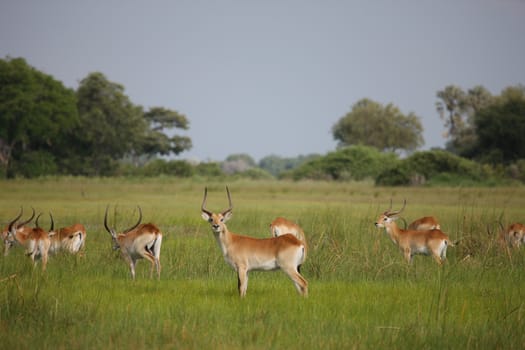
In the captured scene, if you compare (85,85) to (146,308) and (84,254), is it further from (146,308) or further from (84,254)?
(146,308)

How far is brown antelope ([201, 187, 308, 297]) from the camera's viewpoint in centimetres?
811

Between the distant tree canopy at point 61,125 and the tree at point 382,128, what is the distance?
2826 cm

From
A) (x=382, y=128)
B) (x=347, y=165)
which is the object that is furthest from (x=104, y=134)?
(x=382, y=128)

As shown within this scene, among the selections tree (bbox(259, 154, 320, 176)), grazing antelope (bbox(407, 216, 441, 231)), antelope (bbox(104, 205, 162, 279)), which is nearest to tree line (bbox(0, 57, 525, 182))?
grazing antelope (bbox(407, 216, 441, 231))

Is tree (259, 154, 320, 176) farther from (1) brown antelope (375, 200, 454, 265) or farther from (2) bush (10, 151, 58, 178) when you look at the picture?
(1) brown antelope (375, 200, 454, 265)

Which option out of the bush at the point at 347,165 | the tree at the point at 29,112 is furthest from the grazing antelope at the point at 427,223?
the tree at the point at 29,112

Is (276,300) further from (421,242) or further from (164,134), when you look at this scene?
(164,134)

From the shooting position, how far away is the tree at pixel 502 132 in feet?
160

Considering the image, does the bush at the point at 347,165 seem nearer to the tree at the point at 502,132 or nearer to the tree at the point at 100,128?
the tree at the point at 502,132

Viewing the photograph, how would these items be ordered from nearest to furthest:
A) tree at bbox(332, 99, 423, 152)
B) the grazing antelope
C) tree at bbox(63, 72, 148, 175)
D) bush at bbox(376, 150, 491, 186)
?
the grazing antelope → bush at bbox(376, 150, 491, 186) → tree at bbox(63, 72, 148, 175) → tree at bbox(332, 99, 423, 152)

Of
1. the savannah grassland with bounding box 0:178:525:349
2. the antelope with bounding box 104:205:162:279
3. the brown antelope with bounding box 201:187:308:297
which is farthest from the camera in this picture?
the antelope with bounding box 104:205:162:279

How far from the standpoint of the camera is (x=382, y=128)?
7800 centimetres

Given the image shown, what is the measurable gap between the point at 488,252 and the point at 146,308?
7428 millimetres

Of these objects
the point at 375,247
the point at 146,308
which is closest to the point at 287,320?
the point at 146,308
